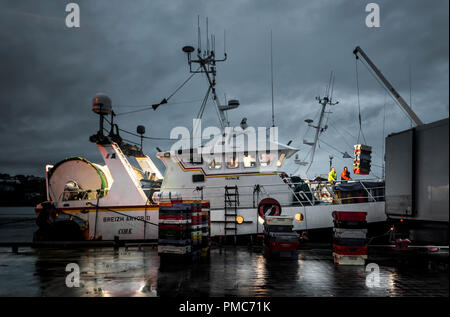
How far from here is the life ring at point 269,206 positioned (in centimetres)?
1284

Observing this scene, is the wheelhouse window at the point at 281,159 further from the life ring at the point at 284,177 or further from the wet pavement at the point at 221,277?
the wet pavement at the point at 221,277

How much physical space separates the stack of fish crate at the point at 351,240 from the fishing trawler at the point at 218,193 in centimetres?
279

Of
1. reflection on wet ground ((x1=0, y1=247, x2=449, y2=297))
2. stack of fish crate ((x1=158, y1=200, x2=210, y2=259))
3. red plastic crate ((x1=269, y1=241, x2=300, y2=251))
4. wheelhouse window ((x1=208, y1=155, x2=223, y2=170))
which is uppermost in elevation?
wheelhouse window ((x1=208, y1=155, x2=223, y2=170))

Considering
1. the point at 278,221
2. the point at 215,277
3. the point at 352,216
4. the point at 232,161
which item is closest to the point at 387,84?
the point at 352,216

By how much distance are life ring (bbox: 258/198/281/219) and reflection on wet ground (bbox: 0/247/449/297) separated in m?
2.15

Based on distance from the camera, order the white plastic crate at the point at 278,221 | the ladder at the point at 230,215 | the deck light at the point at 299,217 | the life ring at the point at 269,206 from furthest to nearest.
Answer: the ladder at the point at 230,215
the life ring at the point at 269,206
the deck light at the point at 299,217
the white plastic crate at the point at 278,221

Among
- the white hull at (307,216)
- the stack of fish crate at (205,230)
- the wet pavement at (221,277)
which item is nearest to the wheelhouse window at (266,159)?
the white hull at (307,216)

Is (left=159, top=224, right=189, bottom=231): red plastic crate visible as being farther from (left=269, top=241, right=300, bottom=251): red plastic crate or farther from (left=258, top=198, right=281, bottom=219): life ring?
(left=258, top=198, right=281, bottom=219): life ring

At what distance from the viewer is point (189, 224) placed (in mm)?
9797

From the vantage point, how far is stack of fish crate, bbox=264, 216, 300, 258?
404 inches

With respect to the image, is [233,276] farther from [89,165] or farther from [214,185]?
[89,165]

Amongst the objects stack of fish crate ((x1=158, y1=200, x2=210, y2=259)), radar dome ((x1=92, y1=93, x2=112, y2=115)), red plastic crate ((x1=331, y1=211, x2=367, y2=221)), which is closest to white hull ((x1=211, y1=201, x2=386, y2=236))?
red plastic crate ((x1=331, y1=211, x2=367, y2=221))

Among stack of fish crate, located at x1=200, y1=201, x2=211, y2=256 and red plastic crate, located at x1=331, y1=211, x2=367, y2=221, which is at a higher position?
red plastic crate, located at x1=331, y1=211, x2=367, y2=221
